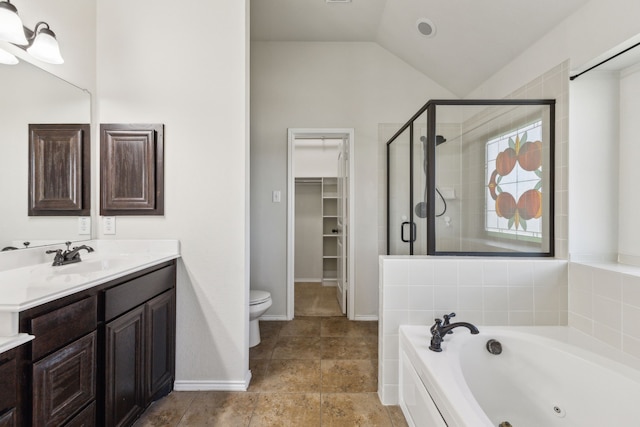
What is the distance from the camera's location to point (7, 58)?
4.36 ft

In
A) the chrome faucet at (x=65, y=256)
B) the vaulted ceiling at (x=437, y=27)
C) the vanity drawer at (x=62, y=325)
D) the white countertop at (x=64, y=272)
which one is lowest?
the vanity drawer at (x=62, y=325)

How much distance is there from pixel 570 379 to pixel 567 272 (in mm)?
592

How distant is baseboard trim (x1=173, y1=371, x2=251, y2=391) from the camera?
1.80 metres

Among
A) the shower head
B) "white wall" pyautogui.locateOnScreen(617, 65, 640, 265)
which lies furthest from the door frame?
"white wall" pyautogui.locateOnScreen(617, 65, 640, 265)

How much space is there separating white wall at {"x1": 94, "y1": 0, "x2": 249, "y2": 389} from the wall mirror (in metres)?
0.27

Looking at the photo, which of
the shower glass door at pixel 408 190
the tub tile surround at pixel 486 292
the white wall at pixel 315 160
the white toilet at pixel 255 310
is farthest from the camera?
the white wall at pixel 315 160

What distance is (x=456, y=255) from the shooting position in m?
1.70

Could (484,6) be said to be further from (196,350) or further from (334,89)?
(196,350)

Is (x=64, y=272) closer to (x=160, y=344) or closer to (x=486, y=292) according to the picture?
(x=160, y=344)

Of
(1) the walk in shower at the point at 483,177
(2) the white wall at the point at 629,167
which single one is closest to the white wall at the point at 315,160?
(1) the walk in shower at the point at 483,177

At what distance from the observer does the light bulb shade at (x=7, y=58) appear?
51.4 inches

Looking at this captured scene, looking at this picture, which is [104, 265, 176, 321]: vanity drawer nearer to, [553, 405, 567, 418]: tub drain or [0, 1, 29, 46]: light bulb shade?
[0, 1, 29, 46]: light bulb shade

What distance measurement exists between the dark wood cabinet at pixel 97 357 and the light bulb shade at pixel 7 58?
1.16m

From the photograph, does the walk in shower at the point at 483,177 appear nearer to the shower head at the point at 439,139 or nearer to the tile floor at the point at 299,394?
the shower head at the point at 439,139
